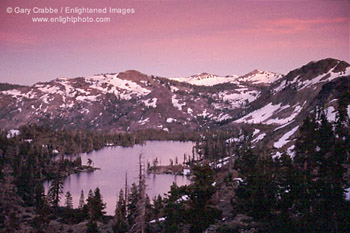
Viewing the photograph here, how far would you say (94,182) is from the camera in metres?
149

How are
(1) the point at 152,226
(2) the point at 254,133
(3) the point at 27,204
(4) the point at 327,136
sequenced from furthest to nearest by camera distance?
1. (2) the point at 254,133
2. (3) the point at 27,204
3. (1) the point at 152,226
4. (4) the point at 327,136

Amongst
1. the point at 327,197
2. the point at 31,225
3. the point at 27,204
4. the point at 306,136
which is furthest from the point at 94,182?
the point at 327,197

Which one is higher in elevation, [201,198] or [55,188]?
[201,198]

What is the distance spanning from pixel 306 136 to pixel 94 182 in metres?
120

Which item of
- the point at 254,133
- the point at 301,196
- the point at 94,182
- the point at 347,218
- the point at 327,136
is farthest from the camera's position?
the point at 254,133

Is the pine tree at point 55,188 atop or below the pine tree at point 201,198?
below

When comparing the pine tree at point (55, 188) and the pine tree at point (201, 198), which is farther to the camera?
the pine tree at point (55, 188)

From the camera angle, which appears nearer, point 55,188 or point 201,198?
point 201,198

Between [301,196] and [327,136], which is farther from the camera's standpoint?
[327,136]

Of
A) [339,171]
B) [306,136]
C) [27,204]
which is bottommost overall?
[27,204]

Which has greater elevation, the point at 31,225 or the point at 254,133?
the point at 254,133

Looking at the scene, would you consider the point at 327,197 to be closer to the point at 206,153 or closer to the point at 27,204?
the point at 27,204

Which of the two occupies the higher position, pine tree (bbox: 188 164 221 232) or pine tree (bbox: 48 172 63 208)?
pine tree (bbox: 188 164 221 232)

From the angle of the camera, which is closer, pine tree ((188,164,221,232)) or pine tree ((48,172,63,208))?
pine tree ((188,164,221,232))
